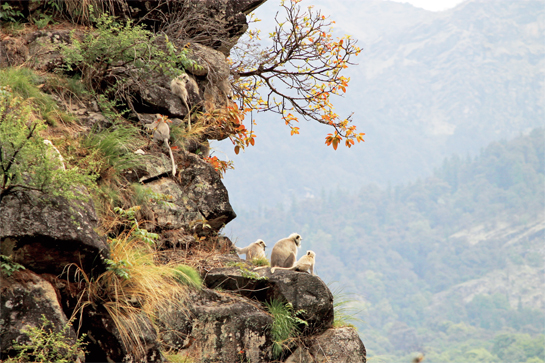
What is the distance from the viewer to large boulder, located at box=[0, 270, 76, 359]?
459 cm

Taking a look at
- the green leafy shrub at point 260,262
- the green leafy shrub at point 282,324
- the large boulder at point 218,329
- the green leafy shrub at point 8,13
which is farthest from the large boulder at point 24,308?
the green leafy shrub at point 8,13

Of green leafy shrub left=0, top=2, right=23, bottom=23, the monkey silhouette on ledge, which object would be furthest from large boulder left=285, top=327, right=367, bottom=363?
green leafy shrub left=0, top=2, right=23, bottom=23

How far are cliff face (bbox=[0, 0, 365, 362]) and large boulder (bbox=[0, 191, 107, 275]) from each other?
1 cm

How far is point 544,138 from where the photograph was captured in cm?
13288

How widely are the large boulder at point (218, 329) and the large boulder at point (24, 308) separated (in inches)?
57.6

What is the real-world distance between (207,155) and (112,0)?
3056 millimetres

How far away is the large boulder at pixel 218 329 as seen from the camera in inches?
245

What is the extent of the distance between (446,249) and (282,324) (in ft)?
433

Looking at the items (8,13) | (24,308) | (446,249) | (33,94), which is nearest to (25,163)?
(24,308)

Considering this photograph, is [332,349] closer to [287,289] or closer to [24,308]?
[287,289]

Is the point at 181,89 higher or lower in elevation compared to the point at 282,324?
higher

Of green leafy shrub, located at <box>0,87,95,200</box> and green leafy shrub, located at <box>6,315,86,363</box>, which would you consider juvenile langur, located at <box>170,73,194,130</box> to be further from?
green leafy shrub, located at <box>6,315,86,363</box>

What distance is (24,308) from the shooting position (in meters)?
4.75

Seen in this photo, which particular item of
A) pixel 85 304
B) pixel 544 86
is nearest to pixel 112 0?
pixel 85 304
